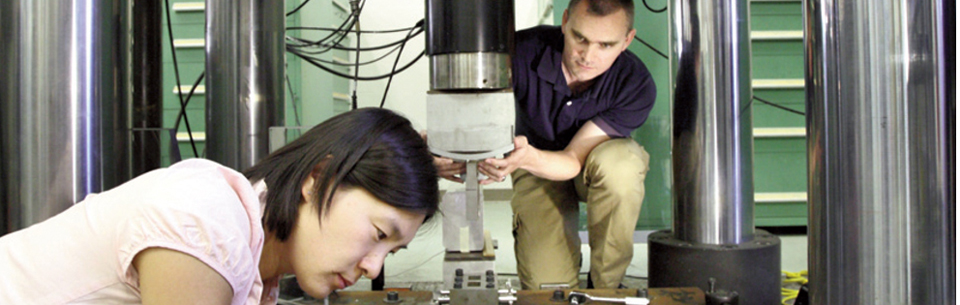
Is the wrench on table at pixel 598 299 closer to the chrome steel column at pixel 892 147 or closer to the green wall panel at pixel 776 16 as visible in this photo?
the chrome steel column at pixel 892 147

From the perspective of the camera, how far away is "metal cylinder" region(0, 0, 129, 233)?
0.70 meters

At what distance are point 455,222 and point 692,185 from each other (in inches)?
16.8

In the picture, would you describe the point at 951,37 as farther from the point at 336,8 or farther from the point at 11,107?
the point at 336,8

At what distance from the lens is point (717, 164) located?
131 cm

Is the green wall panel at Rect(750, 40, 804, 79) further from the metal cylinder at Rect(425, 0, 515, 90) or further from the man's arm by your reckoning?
the metal cylinder at Rect(425, 0, 515, 90)

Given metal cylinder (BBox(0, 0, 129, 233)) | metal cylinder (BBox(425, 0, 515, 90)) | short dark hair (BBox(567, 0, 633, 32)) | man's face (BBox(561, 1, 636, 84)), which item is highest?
short dark hair (BBox(567, 0, 633, 32))

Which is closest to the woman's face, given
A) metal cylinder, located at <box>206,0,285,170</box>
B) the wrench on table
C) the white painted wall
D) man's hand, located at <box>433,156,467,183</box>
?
the wrench on table

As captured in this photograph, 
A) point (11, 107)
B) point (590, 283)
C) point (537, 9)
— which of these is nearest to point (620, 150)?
point (590, 283)

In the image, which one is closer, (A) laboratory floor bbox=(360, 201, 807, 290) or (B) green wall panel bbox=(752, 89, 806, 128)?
(A) laboratory floor bbox=(360, 201, 807, 290)

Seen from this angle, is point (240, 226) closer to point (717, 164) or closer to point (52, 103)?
point (52, 103)

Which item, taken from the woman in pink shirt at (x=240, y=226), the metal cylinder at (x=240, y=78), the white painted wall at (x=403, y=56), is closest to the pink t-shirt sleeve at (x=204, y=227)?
the woman in pink shirt at (x=240, y=226)

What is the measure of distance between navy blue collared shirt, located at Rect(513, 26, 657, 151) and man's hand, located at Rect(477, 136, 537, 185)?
10.0 inches

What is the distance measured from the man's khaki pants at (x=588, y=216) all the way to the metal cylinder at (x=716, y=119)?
14.8 inches

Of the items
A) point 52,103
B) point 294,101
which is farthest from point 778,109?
point 52,103
